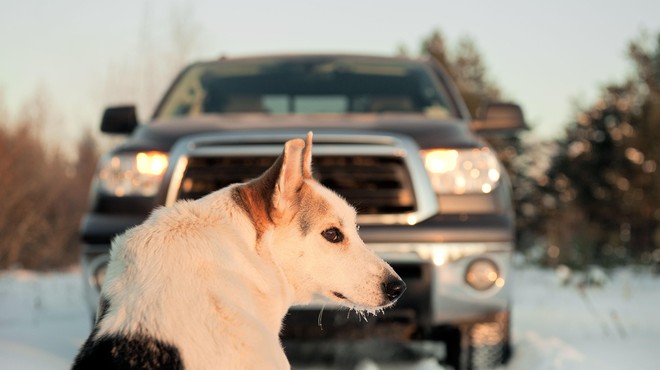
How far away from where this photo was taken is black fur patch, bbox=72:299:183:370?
2303 mm

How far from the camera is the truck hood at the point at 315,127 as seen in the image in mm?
5789

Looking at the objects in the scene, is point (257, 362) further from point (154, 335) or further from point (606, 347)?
point (606, 347)

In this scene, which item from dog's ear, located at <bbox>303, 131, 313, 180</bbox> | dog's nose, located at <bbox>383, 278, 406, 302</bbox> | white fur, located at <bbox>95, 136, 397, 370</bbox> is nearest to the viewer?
white fur, located at <bbox>95, 136, 397, 370</bbox>

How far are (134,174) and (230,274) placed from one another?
3.31 meters

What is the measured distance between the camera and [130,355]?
231cm

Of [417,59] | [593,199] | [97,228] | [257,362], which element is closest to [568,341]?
[417,59]

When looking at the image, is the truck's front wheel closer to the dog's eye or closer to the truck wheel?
the truck wheel

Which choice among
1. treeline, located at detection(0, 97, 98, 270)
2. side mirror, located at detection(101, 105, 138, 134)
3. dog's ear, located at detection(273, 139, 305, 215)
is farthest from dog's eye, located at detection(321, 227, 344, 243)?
treeline, located at detection(0, 97, 98, 270)

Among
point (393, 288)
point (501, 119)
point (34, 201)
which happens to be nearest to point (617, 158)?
point (34, 201)

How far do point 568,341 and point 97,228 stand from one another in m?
3.66

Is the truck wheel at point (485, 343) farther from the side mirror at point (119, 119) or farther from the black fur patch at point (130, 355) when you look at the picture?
the black fur patch at point (130, 355)

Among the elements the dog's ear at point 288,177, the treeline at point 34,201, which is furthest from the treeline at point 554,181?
the dog's ear at point 288,177

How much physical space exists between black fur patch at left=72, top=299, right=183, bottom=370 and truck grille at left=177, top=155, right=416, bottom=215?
3229 millimetres

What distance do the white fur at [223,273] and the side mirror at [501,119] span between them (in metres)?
3.51
